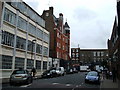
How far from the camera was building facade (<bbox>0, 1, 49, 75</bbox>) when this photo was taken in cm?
3241

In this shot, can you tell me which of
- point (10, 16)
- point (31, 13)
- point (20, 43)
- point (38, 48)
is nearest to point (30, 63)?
point (20, 43)

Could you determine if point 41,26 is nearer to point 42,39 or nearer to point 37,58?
point 42,39

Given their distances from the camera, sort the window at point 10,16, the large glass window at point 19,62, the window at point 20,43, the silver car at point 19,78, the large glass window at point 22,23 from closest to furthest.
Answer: the silver car at point 19,78, the window at point 10,16, the large glass window at point 19,62, the window at point 20,43, the large glass window at point 22,23

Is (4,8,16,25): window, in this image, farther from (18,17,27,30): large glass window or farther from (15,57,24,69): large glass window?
(15,57,24,69): large glass window

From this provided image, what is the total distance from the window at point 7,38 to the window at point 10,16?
81.8 inches

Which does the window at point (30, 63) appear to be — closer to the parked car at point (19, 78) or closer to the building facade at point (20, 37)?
the building facade at point (20, 37)

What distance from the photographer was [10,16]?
112 ft

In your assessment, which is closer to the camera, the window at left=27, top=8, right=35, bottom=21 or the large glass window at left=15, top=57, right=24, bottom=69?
the large glass window at left=15, top=57, right=24, bottom=69

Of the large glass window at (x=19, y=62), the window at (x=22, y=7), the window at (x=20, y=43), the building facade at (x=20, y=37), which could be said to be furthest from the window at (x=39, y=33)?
the large glass window at (x=19, y=62)

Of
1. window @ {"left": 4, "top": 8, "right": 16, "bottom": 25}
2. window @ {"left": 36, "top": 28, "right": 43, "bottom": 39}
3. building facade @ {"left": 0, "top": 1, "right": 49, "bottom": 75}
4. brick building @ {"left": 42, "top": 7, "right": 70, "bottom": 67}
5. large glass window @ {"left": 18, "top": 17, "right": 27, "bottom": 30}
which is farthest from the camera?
brick building @ {"left": 42, "top": 7, "right": 70, "bottom": 67}

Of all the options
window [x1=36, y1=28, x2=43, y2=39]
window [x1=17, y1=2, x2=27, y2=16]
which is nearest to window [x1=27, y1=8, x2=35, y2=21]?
window [x1=17, y1=2, x2=27, y2=16]

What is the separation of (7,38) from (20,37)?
5355mm

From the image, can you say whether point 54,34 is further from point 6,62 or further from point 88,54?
point 88,54

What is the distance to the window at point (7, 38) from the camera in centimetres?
3193
